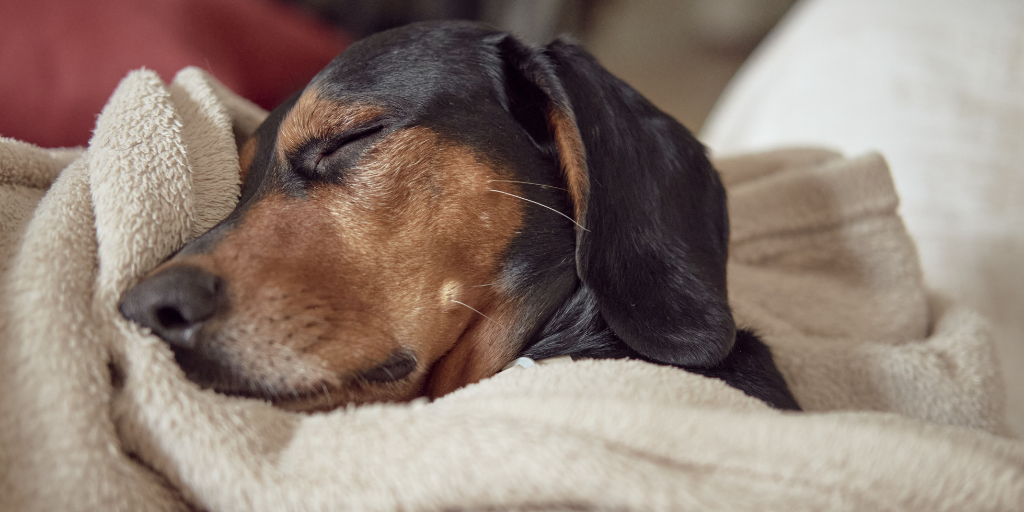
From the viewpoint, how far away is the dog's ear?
3.17 feet

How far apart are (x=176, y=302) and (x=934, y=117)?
7.89 ft

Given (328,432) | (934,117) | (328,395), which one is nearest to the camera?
(328,432)

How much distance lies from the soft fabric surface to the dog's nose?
1738 millimetres

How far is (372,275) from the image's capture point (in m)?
0.89

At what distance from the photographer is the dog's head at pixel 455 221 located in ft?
2.78

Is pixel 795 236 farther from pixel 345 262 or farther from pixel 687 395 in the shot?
pixel 345 262

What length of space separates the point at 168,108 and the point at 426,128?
391 millimetres

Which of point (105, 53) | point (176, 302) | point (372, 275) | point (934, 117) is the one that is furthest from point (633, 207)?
point (934, 117)

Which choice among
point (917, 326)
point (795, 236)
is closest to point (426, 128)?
point (795, 236)

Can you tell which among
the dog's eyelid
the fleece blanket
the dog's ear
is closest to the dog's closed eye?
the dog's eyelid

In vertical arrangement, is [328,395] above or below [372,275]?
below

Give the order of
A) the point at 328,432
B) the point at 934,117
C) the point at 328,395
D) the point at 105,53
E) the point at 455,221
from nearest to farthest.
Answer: the point at 328,432, the point at 328,395, the point at 455,221, the point at 105,53, the point at 934,117

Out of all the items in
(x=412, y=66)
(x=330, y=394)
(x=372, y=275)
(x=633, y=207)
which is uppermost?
(x=412, y=66)

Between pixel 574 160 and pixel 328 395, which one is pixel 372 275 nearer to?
pixel 328 395
